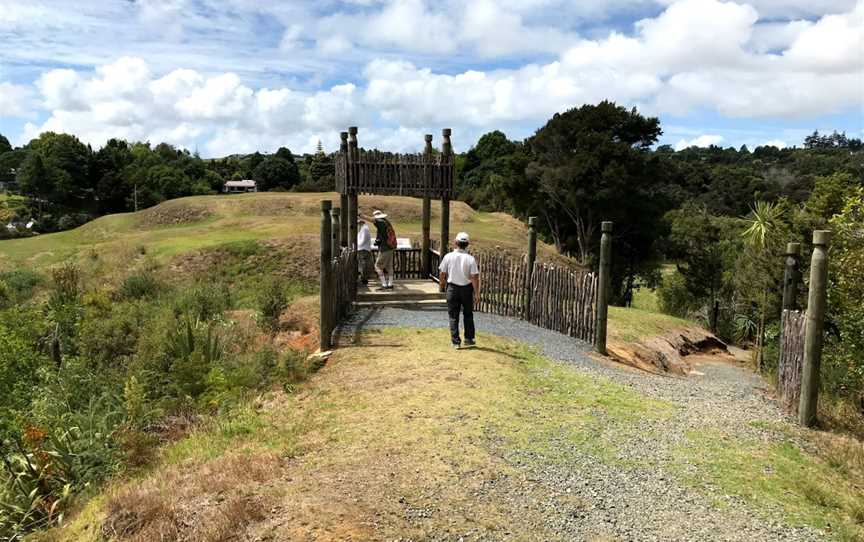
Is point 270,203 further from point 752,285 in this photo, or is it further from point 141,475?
point 141,475

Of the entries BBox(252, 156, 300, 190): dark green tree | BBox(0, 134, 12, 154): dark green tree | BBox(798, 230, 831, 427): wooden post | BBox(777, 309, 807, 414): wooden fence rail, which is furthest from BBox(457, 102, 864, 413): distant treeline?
BBox(0, 134, 12, 154): dark green tree

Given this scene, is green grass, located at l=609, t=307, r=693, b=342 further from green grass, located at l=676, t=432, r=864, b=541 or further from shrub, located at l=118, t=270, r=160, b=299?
shrub, located at l=118, t=270, r=160, b=299

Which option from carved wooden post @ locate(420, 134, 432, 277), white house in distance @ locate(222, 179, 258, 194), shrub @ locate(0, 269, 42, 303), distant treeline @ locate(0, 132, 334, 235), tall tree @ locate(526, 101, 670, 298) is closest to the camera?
carved wooden post @ locate(420, 134, 432, 277)

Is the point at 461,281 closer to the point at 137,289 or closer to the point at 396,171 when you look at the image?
the point at 396,171

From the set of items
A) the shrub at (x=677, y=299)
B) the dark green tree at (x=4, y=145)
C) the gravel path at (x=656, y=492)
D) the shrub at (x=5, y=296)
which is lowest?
the shrub at (x=677, y=299)

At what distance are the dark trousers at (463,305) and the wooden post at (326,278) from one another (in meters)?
1.96

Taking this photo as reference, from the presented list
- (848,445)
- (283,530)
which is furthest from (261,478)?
(848,445)

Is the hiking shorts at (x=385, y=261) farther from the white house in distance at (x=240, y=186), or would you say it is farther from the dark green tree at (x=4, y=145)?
the dark green tree at (x=4, y=145)

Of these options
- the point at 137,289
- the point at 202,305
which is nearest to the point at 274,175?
the point at 137,289

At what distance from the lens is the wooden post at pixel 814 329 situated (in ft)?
24.5

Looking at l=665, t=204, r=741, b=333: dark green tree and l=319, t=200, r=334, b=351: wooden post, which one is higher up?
l=319, t=200, r=334, b=351: wooden post

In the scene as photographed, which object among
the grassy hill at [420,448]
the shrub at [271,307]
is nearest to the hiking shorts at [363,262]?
the shrub at [271,307]

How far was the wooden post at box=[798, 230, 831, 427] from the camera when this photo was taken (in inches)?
294

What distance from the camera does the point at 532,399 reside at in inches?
302
